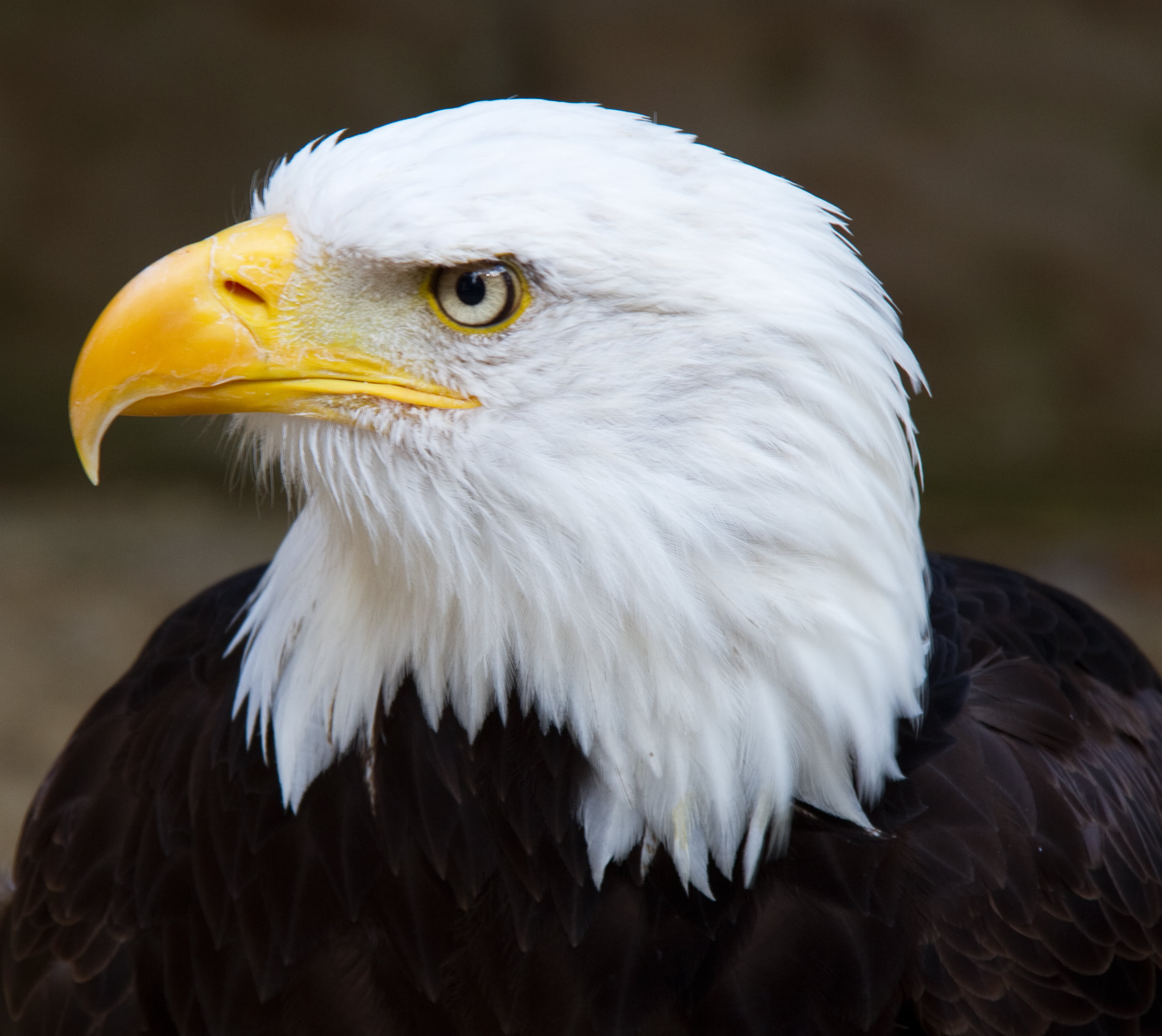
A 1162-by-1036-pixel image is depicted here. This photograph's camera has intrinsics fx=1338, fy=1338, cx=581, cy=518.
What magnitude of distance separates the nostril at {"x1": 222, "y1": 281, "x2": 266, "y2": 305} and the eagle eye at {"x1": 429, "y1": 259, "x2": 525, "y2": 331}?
0.73 ft

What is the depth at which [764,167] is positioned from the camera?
5.04 metres

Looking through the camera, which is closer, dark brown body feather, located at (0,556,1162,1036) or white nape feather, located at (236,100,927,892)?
white nape feather, located at (236,100,927,892)

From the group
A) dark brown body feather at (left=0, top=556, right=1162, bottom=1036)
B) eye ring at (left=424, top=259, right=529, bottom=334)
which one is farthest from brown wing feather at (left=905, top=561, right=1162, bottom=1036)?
eye ring at (left=424, top=259, right=529, bottom=334)

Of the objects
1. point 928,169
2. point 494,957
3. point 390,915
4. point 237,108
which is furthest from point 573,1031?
point 237,108


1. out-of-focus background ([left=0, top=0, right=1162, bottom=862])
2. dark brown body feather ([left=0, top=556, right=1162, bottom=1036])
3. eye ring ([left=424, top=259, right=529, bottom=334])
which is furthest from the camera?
out-of-focus background ([left=0, top=0, right=1162, bottom=862])

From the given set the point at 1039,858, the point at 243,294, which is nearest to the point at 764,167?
the point at 1039,858

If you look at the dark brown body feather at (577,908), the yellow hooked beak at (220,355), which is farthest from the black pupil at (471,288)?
the dark brown body feather at (577,908)

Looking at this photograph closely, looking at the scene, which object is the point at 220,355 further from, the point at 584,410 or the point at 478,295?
the point at 584,410

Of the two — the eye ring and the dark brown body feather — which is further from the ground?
the eye ring

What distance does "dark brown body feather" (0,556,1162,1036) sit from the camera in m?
1.86

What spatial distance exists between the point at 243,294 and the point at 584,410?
456 millimetres

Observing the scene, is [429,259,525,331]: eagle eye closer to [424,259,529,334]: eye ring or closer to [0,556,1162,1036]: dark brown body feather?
[424,259,529,334]: eye ring

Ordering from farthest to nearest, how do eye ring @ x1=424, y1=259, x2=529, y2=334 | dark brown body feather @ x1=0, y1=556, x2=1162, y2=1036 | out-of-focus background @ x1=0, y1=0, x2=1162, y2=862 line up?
out-of-focus background @ x1=0, y1=0, x2=1162, y2=862
dark brown body feather @ x1=0, y1=556, x2=1162, y2=1036
eye ring @ x1=424, y1=259, x2=529, y2=334

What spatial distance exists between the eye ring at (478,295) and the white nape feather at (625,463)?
0.05ft
